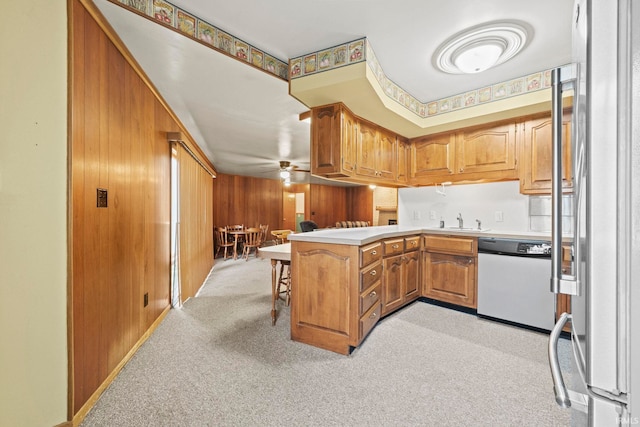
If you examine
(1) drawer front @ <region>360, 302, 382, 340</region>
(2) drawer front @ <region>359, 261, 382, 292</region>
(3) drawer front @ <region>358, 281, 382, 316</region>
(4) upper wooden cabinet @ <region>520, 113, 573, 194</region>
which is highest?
(4) upper wooden cabinet @ <region>520, 113, 573, 194</region>

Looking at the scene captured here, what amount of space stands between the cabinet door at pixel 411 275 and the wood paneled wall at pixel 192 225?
2.58 metres

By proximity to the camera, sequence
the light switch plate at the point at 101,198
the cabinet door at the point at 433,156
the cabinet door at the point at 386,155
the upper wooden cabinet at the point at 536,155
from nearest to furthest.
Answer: the light switch plate at the point at 101,198 → the upper wooden cabinet at the point at 536,155 → the cabinet door at the point at 386,155 → the cabinet door at the point at 433,156

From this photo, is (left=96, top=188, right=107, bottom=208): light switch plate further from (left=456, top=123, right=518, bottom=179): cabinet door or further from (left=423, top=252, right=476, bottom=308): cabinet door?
(left=456, top=123, right=518, bottom=179): cabinet door

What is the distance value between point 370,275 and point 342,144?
4.07ft

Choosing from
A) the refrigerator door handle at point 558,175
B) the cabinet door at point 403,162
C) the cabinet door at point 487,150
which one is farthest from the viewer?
the cabinet door at point 403,162

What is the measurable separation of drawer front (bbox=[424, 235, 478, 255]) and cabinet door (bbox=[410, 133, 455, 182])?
0.82 m

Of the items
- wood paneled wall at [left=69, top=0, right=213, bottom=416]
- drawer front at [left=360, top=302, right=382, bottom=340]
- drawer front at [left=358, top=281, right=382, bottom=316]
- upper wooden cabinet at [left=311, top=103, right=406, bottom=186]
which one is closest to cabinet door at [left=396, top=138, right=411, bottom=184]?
upper wooden cabinet at [left=311, top=103, right=406, bottom=186]

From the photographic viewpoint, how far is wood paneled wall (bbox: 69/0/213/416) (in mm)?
1347

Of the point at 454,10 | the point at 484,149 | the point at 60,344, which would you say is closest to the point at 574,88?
the point at 454,10

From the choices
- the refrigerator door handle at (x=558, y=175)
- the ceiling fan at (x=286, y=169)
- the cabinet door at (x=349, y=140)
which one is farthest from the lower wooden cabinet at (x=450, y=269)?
the ceiling fan at (x=286, y=169)

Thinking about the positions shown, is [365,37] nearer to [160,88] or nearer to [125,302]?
[160,88]

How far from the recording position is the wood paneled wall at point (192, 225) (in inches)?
124

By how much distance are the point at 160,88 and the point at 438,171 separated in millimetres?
3155

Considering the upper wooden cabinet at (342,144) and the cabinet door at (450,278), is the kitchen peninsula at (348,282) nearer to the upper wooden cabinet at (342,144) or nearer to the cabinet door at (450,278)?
the cabinet door at (450,278)
